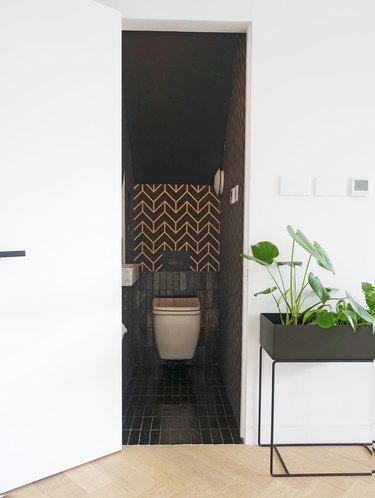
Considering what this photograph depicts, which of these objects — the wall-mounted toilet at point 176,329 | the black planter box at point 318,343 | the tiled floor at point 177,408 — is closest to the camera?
the black planter box at point 318,343

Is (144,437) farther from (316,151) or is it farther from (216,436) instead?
(316,151)

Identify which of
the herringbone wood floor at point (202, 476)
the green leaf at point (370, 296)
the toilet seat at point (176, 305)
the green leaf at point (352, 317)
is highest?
the green leaf at point (370, 296)

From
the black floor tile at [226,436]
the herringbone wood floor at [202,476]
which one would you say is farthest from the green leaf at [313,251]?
the black floor tile at [226,436]

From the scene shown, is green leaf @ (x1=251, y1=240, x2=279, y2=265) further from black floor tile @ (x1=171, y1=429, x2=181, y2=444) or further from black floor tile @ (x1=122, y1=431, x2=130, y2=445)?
black floor tile @ (x1=122, y1=431, x2=130, y2=445)

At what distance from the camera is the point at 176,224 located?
362cm

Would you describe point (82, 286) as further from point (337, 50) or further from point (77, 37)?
point (337, 50)

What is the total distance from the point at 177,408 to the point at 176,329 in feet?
2.30

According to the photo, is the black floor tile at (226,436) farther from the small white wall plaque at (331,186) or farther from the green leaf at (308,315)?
the small white wall plaque at (331,186)

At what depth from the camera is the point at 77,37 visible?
71.6 inches

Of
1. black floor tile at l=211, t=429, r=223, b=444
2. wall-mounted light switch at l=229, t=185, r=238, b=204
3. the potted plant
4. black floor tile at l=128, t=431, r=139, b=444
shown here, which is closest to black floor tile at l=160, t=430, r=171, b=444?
black floor tile at l=128, t=431, r=139, b=444

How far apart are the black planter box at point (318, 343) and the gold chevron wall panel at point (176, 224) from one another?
187 centimetres

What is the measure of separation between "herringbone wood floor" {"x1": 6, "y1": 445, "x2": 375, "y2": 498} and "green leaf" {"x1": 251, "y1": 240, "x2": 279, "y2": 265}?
1011mm

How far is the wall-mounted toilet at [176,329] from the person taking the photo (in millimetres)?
3104

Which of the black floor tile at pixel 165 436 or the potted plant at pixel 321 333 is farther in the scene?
the black floor tile at pixel 165 436
